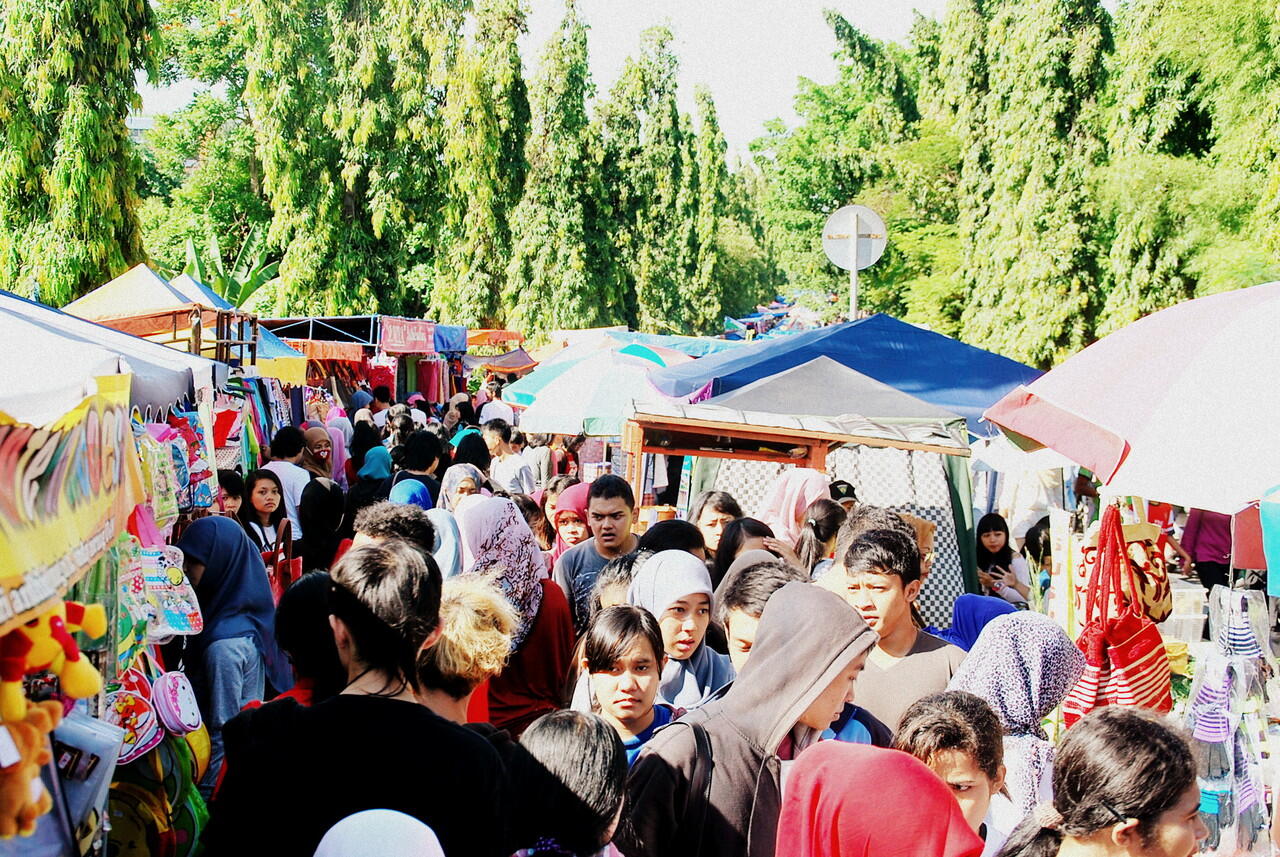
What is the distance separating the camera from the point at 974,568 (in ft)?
23.7

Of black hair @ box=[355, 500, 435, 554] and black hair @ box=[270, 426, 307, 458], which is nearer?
black hair @ box=[355, 500, 435, 554]

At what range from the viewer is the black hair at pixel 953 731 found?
321 centimetres

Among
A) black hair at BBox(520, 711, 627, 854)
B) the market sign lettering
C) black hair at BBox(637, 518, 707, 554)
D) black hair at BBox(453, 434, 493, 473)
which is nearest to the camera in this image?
the market sign lettering

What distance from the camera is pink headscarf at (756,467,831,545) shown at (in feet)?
23.1

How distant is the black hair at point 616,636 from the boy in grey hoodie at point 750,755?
58 cm

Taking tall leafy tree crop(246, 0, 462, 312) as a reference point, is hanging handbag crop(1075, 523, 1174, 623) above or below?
below

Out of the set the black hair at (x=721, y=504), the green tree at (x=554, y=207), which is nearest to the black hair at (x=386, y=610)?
the black hair at (x=721, y=504)

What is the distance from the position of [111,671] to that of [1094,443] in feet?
10.9

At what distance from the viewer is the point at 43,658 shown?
1.56m

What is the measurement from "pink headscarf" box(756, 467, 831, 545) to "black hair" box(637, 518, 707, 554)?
5.46 ft

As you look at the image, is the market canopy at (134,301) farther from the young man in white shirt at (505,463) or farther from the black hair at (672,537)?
the black hair at (672,537)

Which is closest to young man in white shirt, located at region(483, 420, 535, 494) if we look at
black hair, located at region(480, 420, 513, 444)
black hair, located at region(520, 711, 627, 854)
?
black hair, located at region(480, 420, 513, 444)

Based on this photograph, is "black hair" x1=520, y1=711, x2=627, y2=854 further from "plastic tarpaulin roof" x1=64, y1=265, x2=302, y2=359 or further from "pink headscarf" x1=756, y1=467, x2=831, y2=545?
"plastic tarpaulin roof" x1=64, y1=265, x2=302, y2=359

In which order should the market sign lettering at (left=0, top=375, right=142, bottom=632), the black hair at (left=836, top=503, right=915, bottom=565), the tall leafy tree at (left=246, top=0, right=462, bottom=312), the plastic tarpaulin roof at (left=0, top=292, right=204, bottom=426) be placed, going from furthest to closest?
the tall leafy tree at (left=246, top=0, right=462, bottom=312) < the black hair at (left=836, top=503, right=915, bottom=565) < the plastic tarpaulin roof at (left=0, top=292, right=204, bottom=426) < the market sign lettering at (left=0, top=375, right=142, bottom=632)
